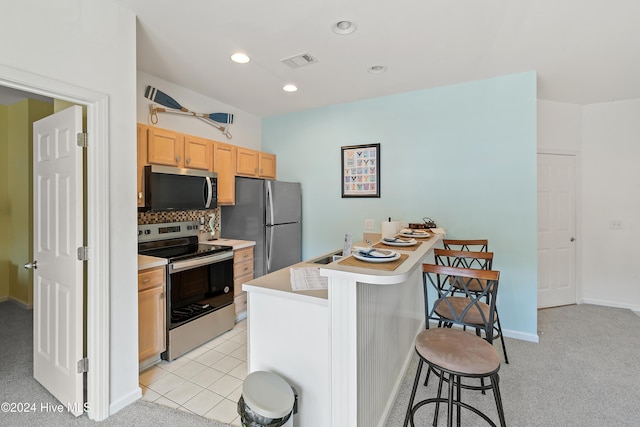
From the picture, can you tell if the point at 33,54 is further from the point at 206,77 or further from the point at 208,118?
the point at 208,118

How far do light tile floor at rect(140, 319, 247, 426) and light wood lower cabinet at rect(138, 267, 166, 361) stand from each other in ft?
0.68

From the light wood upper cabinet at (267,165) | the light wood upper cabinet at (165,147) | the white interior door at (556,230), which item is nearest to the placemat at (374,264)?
the light wood upper cabinet at (165,147)

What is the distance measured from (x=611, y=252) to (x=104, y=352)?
563 centimetres

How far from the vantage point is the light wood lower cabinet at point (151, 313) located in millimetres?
2271

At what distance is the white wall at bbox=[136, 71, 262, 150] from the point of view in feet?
9.62

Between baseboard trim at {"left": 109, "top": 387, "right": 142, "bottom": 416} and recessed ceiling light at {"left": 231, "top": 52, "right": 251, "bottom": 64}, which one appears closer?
baseboard trim at {"left": 109, "top": 387, "right": 142, "bottom": 416}

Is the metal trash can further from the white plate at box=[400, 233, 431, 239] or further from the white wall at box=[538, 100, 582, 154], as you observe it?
the white wall at box=[538, 100, 582, 154]

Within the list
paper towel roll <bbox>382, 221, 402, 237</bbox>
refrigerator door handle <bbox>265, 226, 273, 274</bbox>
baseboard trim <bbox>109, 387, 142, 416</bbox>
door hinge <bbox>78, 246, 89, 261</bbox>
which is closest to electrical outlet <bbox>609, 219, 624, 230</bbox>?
paper towel roll <bbox>382, 221, 402, 237</bbox>

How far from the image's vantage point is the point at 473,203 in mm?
3186

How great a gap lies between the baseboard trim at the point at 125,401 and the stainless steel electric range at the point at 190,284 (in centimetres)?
48

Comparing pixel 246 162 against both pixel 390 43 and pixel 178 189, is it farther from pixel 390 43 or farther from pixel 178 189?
pixel 390 43

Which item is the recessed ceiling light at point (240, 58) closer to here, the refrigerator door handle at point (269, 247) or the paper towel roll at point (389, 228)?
the refrigerator door handle at point (269, 247)

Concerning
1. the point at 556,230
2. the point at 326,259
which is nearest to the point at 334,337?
the point at 326,259

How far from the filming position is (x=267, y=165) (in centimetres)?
416
